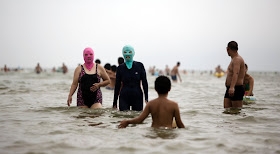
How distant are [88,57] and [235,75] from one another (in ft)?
11.8

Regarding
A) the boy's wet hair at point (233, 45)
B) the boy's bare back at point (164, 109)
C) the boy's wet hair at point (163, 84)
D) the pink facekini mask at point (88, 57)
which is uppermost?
the boy's wet hair at point (233, 45)

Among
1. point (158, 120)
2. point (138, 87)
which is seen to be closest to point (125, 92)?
point (138, 87)

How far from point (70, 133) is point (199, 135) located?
2.23 m

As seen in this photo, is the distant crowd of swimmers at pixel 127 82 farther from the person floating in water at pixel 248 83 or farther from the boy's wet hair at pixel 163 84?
the person floating in water at pixel 248 83

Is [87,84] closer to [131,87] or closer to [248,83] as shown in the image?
[131,87]

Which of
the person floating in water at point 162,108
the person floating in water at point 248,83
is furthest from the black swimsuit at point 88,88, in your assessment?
the person floating in water at point 248,83

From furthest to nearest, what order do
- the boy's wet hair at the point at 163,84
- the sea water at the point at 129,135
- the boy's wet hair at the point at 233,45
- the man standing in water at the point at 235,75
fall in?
the boy's wet hair at the point at 233,45 < the man standing in water at the point at 235,75 < the boy's wet hair at the point at 163,84 < the sea water at the point at 129,135

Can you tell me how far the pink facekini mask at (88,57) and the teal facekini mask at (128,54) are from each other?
0.95 meters

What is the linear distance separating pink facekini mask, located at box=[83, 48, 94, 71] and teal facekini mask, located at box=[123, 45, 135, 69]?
946mm

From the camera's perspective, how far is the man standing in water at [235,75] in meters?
6.52

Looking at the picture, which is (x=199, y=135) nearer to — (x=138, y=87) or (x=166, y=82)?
(x=166, y=82)

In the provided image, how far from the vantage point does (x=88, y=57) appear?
6633 millimetres

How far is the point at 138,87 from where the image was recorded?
6.23m

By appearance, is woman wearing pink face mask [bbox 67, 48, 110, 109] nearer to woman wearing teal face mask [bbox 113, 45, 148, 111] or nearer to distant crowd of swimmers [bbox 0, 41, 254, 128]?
distant crowd of swimmers [bbox 0, 41, 254, 128]
